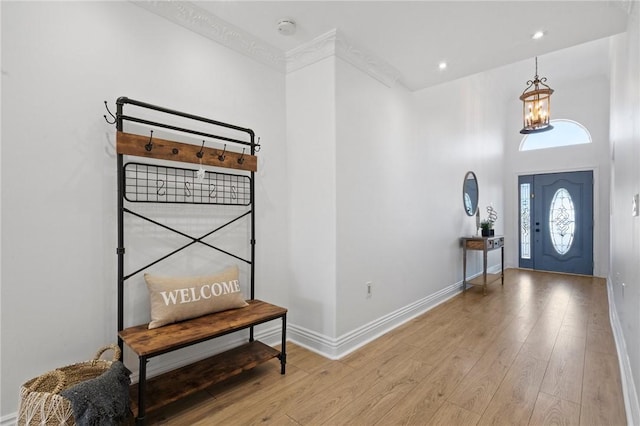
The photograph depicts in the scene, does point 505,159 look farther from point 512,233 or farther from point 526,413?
point 526,413

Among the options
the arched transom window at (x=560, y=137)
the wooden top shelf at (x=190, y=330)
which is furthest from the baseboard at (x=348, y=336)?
the arched transom window at (x=560, y=137)

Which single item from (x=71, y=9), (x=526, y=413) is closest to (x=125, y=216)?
(x=71, y=9)

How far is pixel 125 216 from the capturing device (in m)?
1.96

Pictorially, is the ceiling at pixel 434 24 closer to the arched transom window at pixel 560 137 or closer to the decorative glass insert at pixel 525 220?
the arched transom window at pixel 560 137

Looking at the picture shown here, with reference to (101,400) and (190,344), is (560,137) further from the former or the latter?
(101,400)

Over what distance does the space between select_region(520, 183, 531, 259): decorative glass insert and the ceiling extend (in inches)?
188

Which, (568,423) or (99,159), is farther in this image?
(99,159)

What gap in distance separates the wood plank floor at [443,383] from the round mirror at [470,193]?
2.10m

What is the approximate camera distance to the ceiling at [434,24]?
2197 mm

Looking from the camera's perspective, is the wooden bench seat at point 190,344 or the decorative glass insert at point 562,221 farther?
the decorative glass insert at point 562,221

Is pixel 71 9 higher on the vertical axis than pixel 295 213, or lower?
higher

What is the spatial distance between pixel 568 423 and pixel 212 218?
8.47 feet

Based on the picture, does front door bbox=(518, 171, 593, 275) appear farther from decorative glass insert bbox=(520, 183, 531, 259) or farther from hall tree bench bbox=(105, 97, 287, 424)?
hall tree bench bbox=(105, 97, 287, 424)

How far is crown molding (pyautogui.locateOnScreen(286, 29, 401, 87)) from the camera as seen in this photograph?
2568 millimetres
